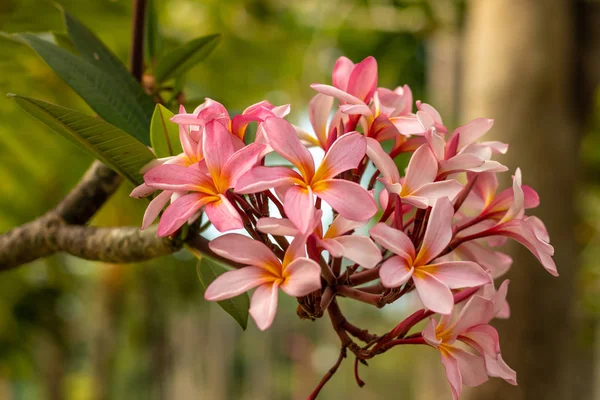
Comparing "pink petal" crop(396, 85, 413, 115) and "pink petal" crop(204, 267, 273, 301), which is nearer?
"pink petal" crop(204, 267, 273, 301)

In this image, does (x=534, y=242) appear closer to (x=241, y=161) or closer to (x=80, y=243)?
(x=241, y=161)

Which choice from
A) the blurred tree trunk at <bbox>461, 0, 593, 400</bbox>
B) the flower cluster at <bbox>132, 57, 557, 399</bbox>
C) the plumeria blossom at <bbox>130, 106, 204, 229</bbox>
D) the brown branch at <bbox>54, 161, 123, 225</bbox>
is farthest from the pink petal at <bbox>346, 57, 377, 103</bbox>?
the blurred tree trunk at <bbox>461, 0, 593, 400</bbox>

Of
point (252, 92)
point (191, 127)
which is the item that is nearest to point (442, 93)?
point (252, 92)

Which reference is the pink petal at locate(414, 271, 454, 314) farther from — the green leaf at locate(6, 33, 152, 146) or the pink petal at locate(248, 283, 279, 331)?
the green leaf at locate(6, 33, 152, 146)

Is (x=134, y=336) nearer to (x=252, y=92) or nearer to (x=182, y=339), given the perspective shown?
(x=182, y=339)

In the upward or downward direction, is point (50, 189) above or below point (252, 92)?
below

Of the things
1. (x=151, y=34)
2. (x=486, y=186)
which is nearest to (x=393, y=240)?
(x=486, y=186)
